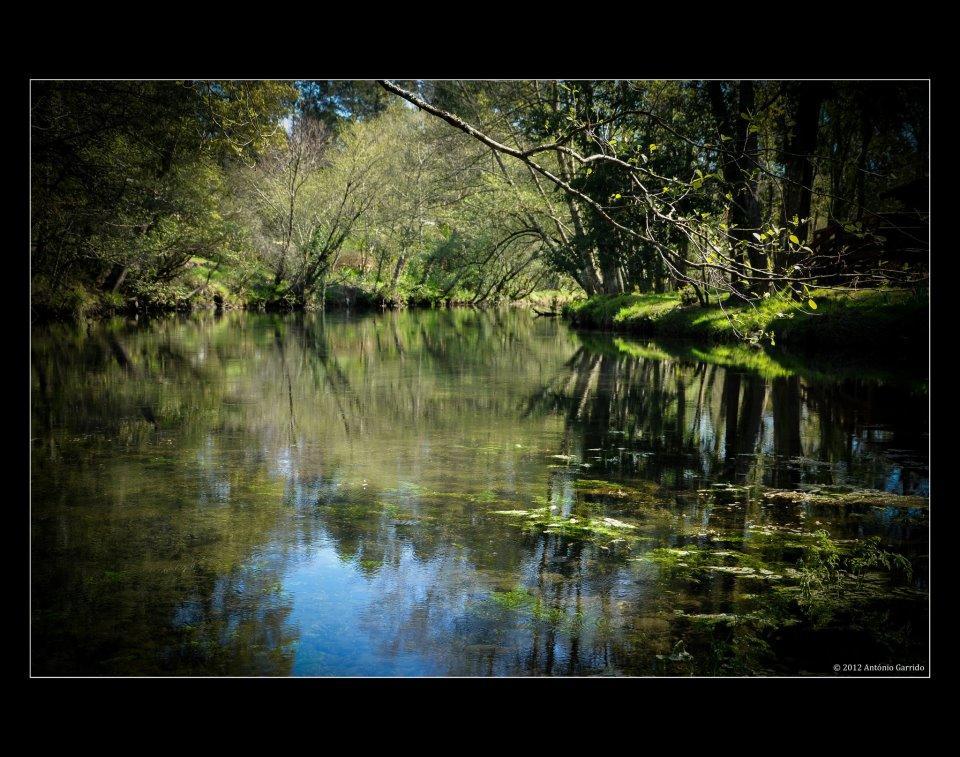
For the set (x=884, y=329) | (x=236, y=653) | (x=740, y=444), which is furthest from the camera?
(x=884, y=329)

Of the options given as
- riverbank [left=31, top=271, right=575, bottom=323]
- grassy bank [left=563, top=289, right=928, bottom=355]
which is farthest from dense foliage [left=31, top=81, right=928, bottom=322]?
grassy bank [left=563, top=289, right=928, bottom=355]

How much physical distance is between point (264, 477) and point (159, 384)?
6321 mm

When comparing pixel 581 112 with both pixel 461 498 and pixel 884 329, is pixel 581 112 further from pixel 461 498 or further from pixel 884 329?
pixel 884 329

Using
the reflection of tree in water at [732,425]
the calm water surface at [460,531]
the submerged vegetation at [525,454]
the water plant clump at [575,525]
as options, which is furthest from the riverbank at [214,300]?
the water plant clump at [575,525]

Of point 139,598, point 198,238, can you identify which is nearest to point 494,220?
point 198,238

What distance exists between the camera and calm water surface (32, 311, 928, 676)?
11.0ft

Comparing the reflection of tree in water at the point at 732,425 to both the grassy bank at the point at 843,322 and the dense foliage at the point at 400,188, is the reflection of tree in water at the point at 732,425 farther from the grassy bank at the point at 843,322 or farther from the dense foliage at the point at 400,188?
the dense foliage at the point at 400,188

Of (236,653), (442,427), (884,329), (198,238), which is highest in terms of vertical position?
(198,238)

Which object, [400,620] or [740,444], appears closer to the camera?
[400,620]

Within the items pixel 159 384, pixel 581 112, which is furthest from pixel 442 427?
pixel 159 384

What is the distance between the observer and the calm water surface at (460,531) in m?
3.36
